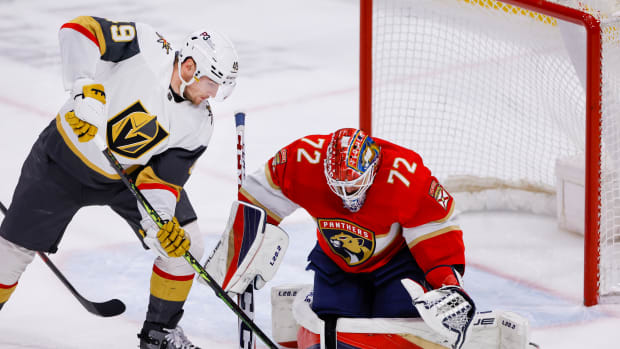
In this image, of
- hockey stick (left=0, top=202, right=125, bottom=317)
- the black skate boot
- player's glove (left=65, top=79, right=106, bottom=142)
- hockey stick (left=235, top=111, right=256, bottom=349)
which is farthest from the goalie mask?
hockey stick (left=0, top=202, right=125, bottom=317)

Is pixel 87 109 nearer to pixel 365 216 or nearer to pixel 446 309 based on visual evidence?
pixel 365 216

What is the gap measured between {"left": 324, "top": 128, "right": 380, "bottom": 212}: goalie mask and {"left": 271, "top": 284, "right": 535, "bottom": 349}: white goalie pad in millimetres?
359

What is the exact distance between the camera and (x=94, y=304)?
10.6 feet

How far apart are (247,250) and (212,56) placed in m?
0.60

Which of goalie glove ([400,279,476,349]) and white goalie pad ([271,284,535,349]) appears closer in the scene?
goalie glove ([400,279,476,349])

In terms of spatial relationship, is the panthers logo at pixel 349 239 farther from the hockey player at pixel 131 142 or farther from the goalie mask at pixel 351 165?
the hockey player at pixel 131 142

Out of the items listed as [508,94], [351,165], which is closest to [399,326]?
[351,165]

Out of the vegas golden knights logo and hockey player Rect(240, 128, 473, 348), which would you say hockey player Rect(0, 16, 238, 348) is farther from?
hockey player Rect(240, 128, 473, 348)

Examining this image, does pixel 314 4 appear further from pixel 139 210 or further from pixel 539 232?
pixel 139 210

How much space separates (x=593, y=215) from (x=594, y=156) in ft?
0.76

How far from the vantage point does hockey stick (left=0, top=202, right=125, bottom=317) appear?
3217mm

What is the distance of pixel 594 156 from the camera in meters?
3.44

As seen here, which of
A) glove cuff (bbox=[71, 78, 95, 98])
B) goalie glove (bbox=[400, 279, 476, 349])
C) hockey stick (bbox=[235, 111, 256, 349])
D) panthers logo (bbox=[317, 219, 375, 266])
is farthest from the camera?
hockey stick (bbox=[235, 111, 256, 349])

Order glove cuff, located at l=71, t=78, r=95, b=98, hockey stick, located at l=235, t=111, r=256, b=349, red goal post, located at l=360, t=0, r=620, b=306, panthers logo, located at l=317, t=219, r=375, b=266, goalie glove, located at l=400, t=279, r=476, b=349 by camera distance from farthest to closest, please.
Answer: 1. red goal post, located at l=360, t=0, r=620, b=306
2. hockey stick, located at l=235, t=111, r=256, b=349
3. panthers logo, located at l=317, t=219, r=375, b=266
4. glove cuff, located at l=71, t=78, r=95, b=98
5. goalie glove, located at l=400, t=279, r=476, b=349
